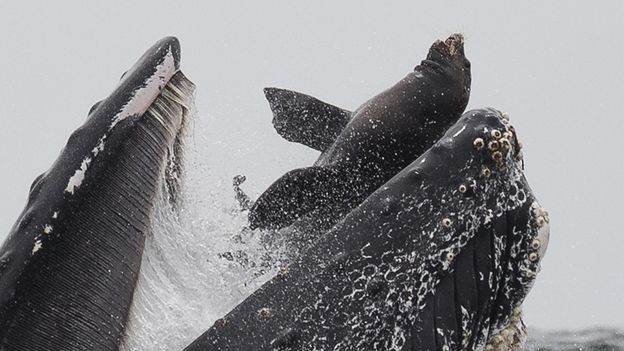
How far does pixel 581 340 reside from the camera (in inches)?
631

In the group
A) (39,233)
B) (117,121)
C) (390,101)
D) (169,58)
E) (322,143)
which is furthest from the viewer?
(322,143)

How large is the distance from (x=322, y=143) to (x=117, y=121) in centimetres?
183

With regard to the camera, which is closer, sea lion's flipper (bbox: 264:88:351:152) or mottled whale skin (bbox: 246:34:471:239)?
mottled whale skin (bbox: 246:34:471:239)

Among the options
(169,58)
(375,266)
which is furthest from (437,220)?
(169,58)

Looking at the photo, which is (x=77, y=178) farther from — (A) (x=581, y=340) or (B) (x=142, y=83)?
(A) (x=581, y=340)

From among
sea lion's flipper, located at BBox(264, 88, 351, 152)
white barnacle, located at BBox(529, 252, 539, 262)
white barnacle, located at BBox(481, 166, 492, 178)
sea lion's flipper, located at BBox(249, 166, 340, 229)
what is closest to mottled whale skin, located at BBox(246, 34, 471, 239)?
sea lion's flipper, located at BBox(249, 166, 340, 229)

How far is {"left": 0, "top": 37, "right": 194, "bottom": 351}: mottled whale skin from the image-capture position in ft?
16.8

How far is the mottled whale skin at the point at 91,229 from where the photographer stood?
5133 millimetres

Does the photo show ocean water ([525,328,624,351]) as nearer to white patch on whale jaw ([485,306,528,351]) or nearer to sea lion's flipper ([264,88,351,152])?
sea lion's flipper ([264,88,351,152])

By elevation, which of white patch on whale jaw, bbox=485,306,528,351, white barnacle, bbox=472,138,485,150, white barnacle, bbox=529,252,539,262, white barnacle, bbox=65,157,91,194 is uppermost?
white barnacle, bbox=472,138,485,150

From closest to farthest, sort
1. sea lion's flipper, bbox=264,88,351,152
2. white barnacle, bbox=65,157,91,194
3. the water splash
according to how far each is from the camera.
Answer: white barnacle, bbox=65,157,91,194, the water splash, sea lion's flipper, bbox=264,88,351,152

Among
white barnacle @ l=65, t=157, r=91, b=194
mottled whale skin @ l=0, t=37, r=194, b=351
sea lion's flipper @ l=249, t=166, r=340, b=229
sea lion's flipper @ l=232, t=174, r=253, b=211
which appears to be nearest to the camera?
mottled whale skin @ l=0, t=37, r=194, b=351

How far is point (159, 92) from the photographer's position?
19.1 ft

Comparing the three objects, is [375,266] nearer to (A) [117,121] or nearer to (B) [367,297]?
(B) [367,297]
